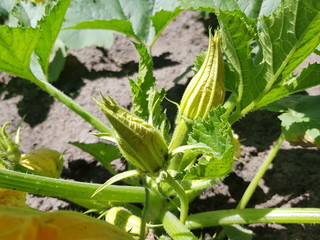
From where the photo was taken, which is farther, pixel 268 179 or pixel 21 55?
pixel 268 179

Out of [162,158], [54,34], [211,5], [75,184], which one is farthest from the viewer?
[54,34]

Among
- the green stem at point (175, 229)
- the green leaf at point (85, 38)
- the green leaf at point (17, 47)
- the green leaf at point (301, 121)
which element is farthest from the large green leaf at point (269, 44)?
the green leaf at point (85, 38)

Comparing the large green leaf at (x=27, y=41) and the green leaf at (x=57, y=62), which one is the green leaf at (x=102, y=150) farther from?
the green leaf at (x=57, y=62)

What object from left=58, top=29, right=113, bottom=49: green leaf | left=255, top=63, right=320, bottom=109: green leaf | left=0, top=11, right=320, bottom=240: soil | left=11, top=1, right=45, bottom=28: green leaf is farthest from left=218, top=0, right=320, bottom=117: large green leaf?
left=58, top=29, right=113, bottom=49: green leaf

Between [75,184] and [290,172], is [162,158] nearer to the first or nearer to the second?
[75,184]

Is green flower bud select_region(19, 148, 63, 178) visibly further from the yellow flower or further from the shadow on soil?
the yellow flower

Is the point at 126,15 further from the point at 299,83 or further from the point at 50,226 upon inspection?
the point at 50,226

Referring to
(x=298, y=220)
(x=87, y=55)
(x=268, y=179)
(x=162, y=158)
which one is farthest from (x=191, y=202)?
(x=87, y=55)
